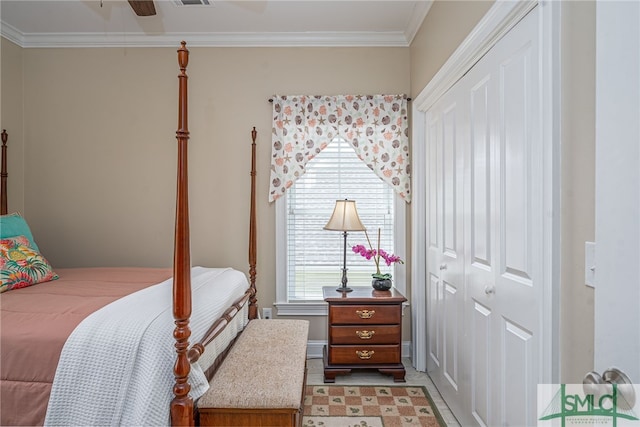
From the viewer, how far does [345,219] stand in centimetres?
306

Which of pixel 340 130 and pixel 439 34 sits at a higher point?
pixel 439 34

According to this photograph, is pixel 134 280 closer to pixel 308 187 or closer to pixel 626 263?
pixel 308 187

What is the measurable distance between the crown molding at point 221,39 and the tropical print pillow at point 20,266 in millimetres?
1824

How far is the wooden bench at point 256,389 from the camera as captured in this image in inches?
65.1

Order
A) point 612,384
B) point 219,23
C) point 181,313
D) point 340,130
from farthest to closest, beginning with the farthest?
point 340,130 < point 219,23 < point 181,313 < point 612,384

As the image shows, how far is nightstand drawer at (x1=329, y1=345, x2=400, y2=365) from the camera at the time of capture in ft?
9.67

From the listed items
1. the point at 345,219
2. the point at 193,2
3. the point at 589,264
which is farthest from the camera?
the point at 345,219

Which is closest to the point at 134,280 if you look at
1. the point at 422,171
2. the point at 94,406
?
the point at 94,406

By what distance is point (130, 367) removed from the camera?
1512 millimetres

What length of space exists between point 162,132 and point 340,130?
1.53 meters

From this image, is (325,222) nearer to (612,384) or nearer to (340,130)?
(340,130)

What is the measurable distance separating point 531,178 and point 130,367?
169 centimetres

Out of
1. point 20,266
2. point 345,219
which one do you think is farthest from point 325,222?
point 20,266

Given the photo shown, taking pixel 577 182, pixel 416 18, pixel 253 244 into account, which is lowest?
pixel 253 244
